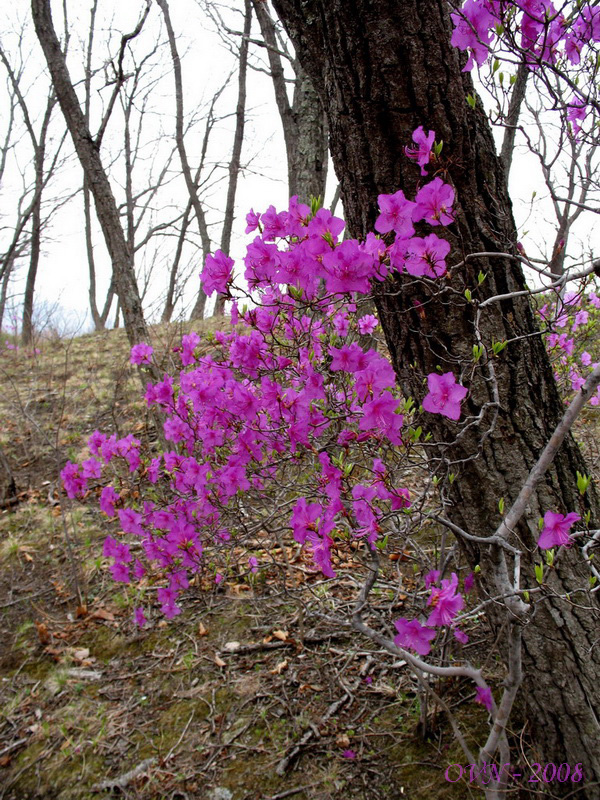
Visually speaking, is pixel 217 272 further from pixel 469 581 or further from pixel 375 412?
pixel 469 581

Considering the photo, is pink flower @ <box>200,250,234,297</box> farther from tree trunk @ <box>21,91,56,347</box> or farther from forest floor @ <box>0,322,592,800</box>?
tree trunk @ <box>21,91,56,347</box>

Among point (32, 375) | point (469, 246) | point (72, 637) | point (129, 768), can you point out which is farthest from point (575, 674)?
point (32, 375)

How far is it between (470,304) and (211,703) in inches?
73.8

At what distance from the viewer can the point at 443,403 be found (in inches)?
46.4

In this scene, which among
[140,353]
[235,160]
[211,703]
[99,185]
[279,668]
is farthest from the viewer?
[235,160]

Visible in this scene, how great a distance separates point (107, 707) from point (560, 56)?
283cm

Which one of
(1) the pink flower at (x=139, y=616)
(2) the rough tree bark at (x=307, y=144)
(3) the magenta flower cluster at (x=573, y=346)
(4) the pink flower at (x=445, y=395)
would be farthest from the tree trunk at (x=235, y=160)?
(4) the pink flower at (x=445, y=395)

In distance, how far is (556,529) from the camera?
1097mm

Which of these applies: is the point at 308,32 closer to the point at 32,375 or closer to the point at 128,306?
the point at 128,306

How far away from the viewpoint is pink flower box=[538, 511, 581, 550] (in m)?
1.08

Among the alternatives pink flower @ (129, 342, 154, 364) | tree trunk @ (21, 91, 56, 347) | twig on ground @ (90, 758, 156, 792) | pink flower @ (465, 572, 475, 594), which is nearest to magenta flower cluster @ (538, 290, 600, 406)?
pink flower @ (465, 572, 475, 594)

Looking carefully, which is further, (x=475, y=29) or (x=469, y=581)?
(x=469, y=581)

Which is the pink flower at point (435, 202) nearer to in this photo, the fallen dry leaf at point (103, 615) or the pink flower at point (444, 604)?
the pink flower at point (444, 604)

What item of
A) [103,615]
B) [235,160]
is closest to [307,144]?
[103,615]
